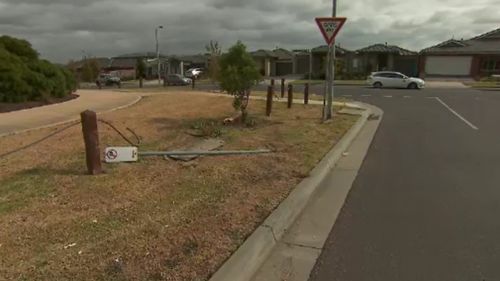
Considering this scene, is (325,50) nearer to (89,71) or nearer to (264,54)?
(264,54)

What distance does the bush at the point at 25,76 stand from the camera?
16125 millimetres

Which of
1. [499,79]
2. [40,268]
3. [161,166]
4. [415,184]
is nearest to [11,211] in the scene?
[40,268]

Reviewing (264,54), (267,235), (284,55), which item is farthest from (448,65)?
(267,235)

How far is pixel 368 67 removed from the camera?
56.7 m

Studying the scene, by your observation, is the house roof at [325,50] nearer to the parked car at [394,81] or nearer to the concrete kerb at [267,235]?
the parked car at [394,81]

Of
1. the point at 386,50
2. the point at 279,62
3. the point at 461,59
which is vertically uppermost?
the point at 386,50

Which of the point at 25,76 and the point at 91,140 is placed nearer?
the point at 91,140

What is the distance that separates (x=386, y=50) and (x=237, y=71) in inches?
1966

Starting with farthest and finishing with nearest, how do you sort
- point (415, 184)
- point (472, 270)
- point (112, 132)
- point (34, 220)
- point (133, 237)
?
point (112, 132), point (415, 184), point (34, 220), point (133, 237), point (472, 270)

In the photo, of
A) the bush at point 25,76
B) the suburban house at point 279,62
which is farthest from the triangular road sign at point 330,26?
the suburban house at point 279,62

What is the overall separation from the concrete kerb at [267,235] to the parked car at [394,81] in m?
30.2

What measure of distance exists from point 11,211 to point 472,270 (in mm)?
4459

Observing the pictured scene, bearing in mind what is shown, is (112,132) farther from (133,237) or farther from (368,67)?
(368,67)

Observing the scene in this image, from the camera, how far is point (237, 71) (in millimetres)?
10438
